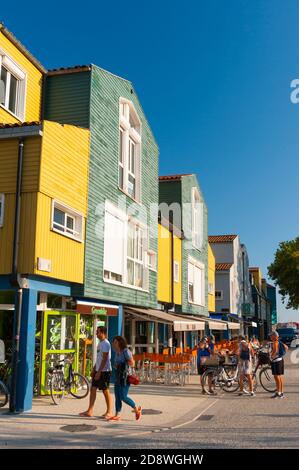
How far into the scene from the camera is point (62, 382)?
13461 millimetres

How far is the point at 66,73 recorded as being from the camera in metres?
16.8

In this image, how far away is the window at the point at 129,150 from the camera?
755 inches

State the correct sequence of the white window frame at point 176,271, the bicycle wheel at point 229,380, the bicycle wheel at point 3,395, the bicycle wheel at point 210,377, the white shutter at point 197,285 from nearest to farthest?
1. the bicycle wheel at point 3,395
2. the bicycle wheel at point 210,377
3. the bicycle wheel at point 229,380
4. the white window frame at point 176,271
5. the white shutter at point 197,285

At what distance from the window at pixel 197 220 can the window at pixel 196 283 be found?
48.0 inches

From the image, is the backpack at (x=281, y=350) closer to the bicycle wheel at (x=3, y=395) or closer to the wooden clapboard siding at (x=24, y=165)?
the bicycle wheel at (x=3, y=395)

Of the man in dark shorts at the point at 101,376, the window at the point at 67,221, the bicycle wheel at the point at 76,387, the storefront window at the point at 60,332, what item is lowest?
the bicycle wheel at the point at 76,387

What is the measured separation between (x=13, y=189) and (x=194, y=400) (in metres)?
7.48

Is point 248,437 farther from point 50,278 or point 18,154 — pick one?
point 18,154

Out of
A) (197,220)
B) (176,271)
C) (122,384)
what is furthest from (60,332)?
(197,220)

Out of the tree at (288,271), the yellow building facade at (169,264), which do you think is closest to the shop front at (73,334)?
the yellow building facade at (169,264)

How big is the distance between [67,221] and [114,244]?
3.22 meters

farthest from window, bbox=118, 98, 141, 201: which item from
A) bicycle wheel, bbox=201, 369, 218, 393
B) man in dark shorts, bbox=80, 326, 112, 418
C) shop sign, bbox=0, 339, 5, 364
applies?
man in dark shorts, bbox=80, 326, 112, 418

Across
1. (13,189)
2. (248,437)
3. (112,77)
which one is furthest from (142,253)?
(248,437)

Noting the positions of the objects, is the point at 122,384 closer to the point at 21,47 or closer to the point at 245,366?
the point at 245,366
